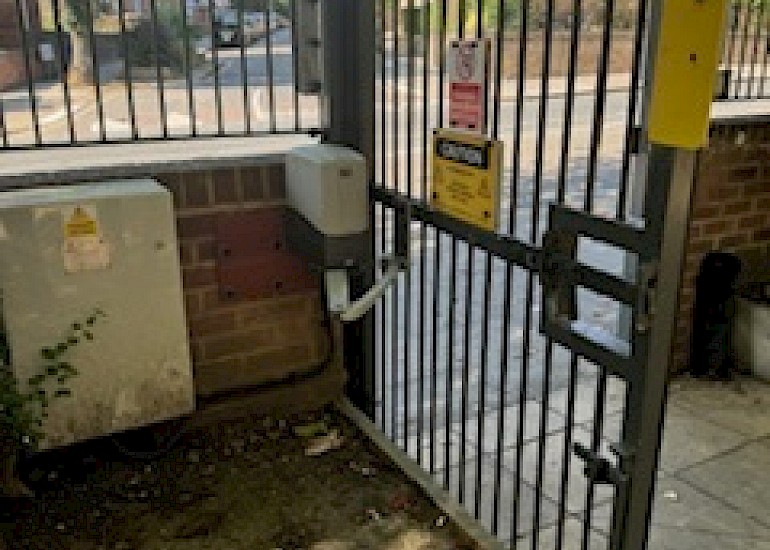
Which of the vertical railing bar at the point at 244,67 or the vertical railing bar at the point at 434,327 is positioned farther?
the vertical railing bar at the point at 244,67

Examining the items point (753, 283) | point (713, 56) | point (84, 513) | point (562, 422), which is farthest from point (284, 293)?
point (753, 283)

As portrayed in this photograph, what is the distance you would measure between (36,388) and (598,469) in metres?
1.73

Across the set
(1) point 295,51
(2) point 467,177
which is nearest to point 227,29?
(1) point 295,51

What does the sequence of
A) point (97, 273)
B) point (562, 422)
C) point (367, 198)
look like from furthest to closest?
point (562, 422)
point (367, 198)
point (97, 273)

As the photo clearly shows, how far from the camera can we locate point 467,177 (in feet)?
6.86

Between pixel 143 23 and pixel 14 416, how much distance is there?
4.55 ft

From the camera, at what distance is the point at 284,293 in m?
2.99

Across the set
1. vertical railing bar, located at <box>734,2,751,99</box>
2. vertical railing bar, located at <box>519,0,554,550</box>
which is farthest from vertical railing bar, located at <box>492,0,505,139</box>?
vertical railing bar, located at <box>734,2,751,99</box>

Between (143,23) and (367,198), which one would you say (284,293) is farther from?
(143,23)

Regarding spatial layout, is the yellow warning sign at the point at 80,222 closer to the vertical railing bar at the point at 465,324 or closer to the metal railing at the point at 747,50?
the vertical railing bar at the point at 465,324

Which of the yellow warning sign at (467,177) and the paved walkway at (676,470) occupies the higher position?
the yellow warning sign at (467,177)

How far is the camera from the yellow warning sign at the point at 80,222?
7.63 feet

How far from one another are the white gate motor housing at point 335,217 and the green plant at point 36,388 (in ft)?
2.44

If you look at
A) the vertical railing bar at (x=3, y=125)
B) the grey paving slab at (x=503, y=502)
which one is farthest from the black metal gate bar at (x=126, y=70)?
the grey paving slab at (x=503, y=502)
